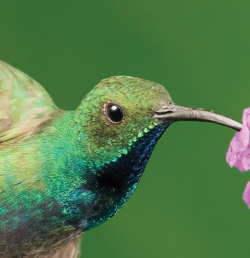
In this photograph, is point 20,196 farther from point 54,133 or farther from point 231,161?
point 231,161

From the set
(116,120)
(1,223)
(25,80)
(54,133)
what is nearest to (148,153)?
(116,120)

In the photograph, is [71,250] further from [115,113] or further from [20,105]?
[115,113]

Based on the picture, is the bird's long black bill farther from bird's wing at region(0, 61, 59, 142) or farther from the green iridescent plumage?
bird's wing at region(0, 61, 59, 142)

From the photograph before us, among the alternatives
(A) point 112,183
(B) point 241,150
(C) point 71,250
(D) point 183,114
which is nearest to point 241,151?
(B) point 241,150

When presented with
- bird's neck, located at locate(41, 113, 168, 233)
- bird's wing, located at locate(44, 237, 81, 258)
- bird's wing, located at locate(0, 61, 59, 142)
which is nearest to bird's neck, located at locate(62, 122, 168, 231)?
bird's neck, located at locate(41, 113, 168, 233)

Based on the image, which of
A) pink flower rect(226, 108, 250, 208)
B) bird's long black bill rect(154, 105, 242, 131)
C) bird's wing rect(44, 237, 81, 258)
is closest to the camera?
pink flower rect(226, 108, 250, 208)

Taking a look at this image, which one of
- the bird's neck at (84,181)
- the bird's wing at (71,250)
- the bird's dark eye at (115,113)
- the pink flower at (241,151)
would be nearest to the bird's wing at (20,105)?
the bird's neck at (84,181)
